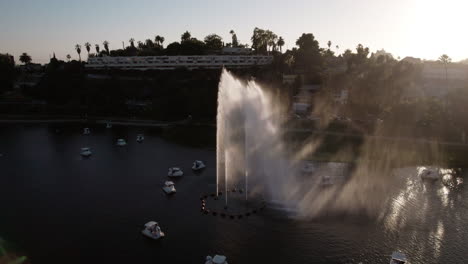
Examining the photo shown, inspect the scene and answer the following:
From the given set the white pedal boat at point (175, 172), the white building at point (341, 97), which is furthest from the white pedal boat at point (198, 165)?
the white building at point (341, 97)

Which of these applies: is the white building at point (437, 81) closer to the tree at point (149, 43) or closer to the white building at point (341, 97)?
the white building at point (341, 97)

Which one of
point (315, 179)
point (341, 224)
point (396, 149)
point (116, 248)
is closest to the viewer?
point (116, 248)

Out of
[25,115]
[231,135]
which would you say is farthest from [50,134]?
[231,135]

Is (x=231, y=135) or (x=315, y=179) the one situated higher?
(x=231, y=135)

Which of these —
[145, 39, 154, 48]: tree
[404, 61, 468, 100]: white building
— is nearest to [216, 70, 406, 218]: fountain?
[404, 61, 468, 100]: white building

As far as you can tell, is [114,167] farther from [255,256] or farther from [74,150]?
[255,256]

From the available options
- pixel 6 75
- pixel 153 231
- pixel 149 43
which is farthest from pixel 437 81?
pixel 6 75

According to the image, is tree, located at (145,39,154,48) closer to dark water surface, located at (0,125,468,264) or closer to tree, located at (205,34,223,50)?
tree, located at (205,34,223,50)
